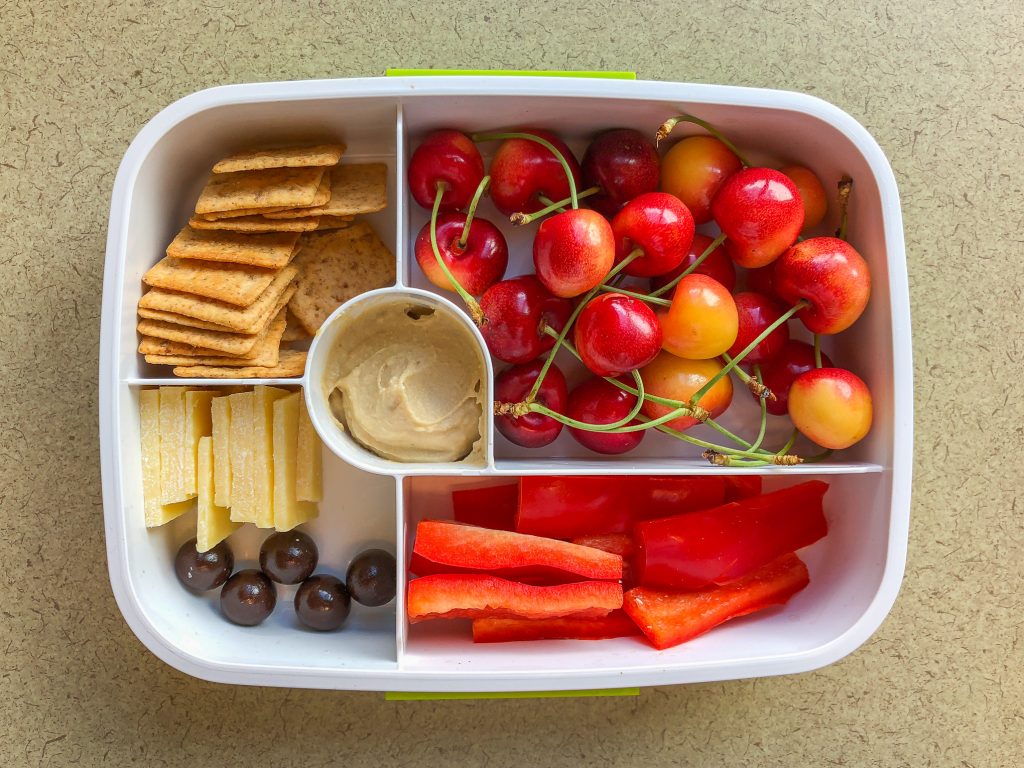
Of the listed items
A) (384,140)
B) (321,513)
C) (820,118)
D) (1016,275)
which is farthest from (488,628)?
(1016,275)

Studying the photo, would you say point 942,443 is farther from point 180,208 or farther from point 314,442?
point 180,208

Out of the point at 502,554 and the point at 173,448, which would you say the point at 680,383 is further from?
the point at 173,448

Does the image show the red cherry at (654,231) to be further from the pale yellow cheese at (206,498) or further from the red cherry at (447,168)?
the pale yellow cheese at (206,498)

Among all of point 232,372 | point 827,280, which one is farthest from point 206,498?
point 827,280

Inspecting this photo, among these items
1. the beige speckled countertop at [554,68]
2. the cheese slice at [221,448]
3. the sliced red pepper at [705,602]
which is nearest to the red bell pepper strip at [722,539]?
the sliced red pepper at [705,602]

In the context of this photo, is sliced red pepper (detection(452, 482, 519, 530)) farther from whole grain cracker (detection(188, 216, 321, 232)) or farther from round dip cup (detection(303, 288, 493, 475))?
whole grain cracker (detection(188, 216, 321, 232))

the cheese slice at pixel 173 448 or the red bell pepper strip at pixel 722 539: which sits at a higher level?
the cheese slice at pixel 173 448
